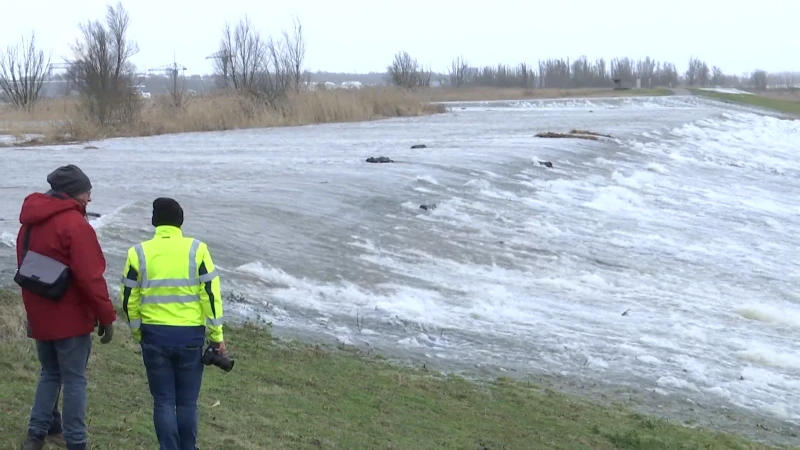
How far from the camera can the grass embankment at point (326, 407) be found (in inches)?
265

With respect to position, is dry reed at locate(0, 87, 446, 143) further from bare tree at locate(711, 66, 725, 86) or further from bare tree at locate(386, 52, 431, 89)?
bare tree at locate(711, 66, 725, 86)

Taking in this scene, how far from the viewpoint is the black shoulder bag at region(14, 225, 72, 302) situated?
557 centimetres

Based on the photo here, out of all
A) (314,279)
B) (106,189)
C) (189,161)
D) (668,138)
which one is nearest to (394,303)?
(314,279)

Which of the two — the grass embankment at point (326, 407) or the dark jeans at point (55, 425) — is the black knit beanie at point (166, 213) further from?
the grass embankment at point (326, 407)

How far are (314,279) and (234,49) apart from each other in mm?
61407

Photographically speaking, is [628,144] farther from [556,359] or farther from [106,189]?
[556,359]

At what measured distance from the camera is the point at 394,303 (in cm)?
1212

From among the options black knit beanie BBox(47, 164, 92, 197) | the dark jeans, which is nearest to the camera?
the dark jeans

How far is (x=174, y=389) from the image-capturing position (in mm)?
5789

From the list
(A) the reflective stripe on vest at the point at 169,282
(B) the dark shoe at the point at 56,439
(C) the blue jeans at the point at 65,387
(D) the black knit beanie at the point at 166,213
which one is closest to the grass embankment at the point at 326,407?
(B) the dark shoe at the point at 56,439

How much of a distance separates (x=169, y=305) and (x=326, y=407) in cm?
250

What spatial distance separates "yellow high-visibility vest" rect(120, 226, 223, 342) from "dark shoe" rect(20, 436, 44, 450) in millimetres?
856

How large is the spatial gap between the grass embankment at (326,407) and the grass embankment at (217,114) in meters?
25.5

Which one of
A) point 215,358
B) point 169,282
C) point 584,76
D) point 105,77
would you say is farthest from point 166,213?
point 584,76
